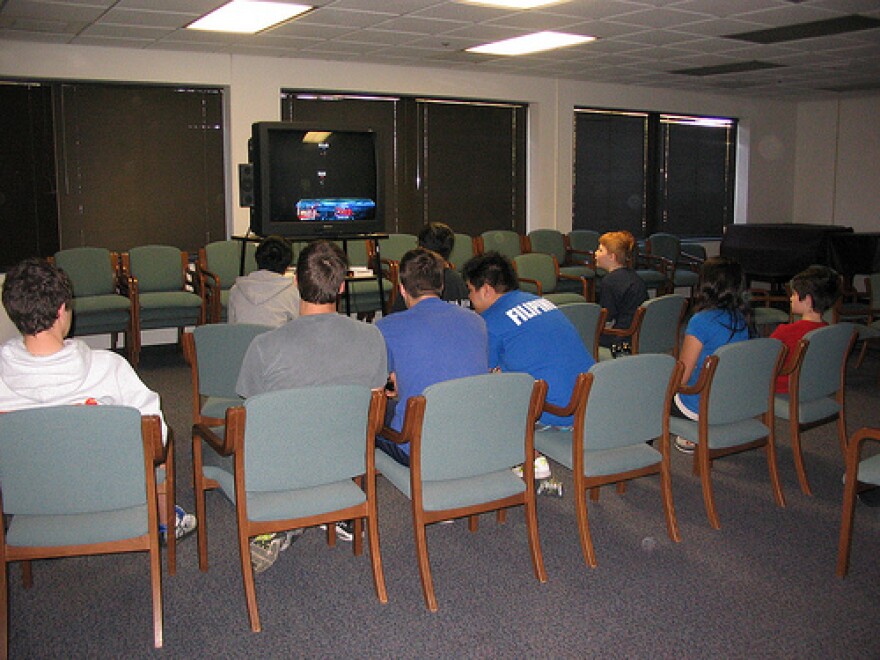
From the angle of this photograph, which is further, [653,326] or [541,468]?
[653,326]

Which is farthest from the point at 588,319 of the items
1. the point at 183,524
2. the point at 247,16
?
the point at 247,16

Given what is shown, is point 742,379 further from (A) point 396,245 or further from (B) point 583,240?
(B) point 583,240

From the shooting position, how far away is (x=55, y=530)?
2756 millimetres

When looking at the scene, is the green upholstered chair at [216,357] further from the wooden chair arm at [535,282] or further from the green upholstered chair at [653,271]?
the green upholstered chair at [653,271]

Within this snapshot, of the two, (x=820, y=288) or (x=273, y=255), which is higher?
(x=273, y=255)

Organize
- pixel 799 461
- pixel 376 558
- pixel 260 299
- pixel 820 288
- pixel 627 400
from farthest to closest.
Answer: pixel 260 299 → pixel 820 288 → pixel 799 461 → pixel 627 400 → pixel 376 558

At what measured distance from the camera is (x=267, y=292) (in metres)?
5.10

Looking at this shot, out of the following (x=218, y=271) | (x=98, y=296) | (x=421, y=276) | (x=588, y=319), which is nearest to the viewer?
(x=421, y=276)

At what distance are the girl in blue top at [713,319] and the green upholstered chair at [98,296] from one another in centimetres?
478

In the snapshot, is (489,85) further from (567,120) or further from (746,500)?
(746,500)

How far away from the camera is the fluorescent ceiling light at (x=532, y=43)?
7.48 metres

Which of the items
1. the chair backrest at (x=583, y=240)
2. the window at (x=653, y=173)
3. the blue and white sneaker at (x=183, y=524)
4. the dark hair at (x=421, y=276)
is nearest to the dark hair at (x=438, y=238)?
the dark hair at (x=421, y=276)

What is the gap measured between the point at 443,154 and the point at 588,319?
5234 millimetres

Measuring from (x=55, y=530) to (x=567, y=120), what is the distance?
892 centimetres
